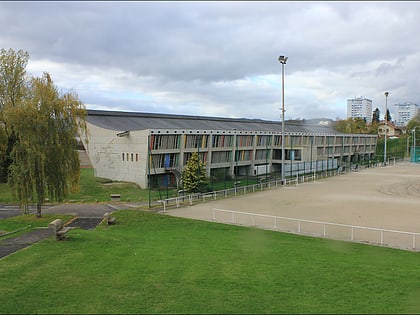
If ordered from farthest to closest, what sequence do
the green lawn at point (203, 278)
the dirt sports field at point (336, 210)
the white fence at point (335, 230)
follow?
the dirt sports field at point (336, 210) < the white fence at point (335, 230) < the green lawn at point (203, 278)

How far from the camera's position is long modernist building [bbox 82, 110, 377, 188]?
125 ft

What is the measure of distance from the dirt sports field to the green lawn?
3140 millimetres

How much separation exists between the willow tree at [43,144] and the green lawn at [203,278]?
26.8 feet

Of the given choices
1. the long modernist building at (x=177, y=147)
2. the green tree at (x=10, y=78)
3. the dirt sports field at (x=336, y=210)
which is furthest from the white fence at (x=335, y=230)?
the green tree at (x=10, y=78)

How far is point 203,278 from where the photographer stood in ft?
29.8

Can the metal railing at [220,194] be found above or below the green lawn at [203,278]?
below

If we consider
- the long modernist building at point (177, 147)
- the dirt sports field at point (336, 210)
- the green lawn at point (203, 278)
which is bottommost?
the dirt sports field at point (336, 210)

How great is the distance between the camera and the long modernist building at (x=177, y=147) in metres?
38.0

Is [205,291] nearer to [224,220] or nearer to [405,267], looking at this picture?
[405,267]

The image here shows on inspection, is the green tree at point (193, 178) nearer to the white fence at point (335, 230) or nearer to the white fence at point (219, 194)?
the white fence at point (219, 194)

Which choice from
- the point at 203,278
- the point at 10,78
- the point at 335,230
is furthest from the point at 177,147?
the point at 203,278

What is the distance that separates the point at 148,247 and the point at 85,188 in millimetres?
23135

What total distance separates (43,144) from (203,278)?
51.3 ft

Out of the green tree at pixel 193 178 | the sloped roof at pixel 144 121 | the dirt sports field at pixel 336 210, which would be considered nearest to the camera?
the dirt sports field at pixel 336 210
